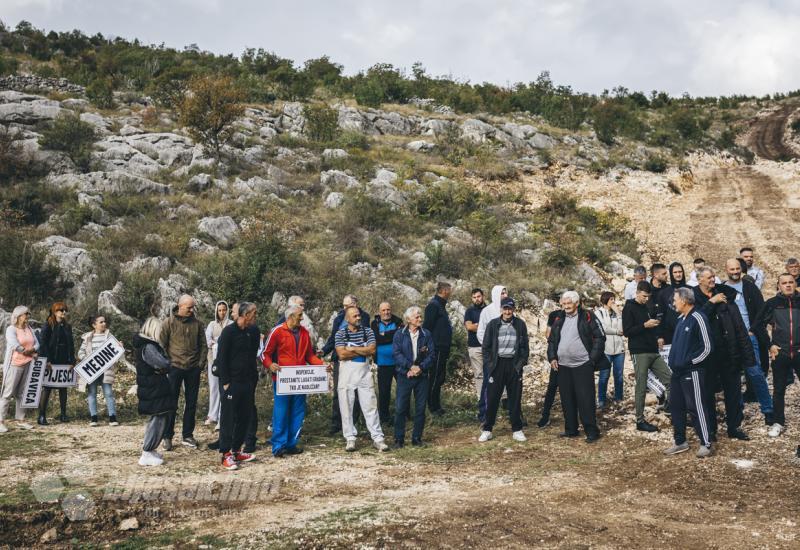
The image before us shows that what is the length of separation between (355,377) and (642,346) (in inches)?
153

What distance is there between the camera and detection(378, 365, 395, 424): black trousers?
8.66 metres

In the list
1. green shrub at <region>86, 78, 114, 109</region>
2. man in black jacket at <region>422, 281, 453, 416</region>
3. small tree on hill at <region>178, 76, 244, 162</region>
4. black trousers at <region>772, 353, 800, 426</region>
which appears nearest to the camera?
black trousers at <region>772, 353, 800, 426</region>

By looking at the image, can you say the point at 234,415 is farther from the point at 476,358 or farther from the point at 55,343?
the point at 55,343

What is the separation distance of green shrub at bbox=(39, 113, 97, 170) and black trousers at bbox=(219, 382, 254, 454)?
19.0 m

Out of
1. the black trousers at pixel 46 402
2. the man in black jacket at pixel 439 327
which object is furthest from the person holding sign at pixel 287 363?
the black trousers at pixel 46 402

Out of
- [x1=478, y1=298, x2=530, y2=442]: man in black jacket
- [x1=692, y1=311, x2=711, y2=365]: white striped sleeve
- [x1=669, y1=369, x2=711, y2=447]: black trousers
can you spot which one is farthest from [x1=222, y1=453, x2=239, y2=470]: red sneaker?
[x1=692, y1=311, x2=711, y2=365]: white striped sleeve

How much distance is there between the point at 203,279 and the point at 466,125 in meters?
22.3

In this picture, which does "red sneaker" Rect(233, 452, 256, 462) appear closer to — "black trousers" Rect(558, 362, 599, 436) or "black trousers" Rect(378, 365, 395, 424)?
"black trousers" Rect(378, 365, 395, 424)

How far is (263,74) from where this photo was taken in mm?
41250

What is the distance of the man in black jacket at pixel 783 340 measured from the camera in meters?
6.92

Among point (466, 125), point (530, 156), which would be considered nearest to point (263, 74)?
point (466, 125)

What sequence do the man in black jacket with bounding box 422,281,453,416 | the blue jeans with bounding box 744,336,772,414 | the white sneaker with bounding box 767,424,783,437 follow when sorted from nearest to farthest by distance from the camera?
the white sneaker with bounding box 767,424,783,437 < the blue jeans with bounding box 744,336,772,414 < the man in black jacket with bounding box 422,281,453,416

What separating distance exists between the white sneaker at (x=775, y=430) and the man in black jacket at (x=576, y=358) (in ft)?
6.45

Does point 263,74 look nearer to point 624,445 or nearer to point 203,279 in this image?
point 203,279
